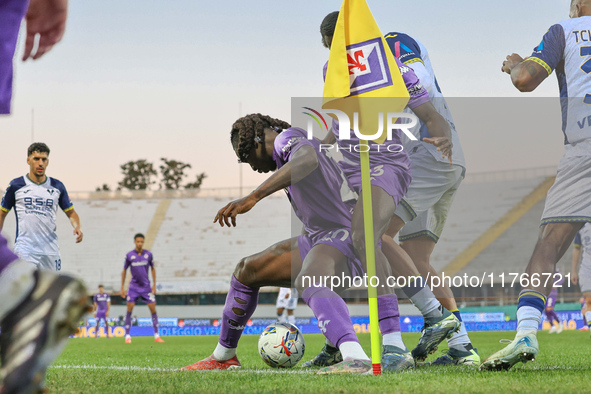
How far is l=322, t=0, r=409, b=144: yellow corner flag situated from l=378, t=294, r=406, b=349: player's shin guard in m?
1.13

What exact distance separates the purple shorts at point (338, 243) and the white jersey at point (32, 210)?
4.71 meters

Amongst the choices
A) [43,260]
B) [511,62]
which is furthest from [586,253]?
[43,260]

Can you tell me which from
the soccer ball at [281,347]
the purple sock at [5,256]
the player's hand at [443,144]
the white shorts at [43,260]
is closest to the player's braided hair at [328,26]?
the player's hand at [443,144]

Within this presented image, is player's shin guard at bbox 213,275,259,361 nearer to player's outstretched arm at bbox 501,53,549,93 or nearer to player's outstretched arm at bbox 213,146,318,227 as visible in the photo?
player's outstretched arm at bbox 213,146,318,227

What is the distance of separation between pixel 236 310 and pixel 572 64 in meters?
2.77

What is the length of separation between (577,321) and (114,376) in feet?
70.0

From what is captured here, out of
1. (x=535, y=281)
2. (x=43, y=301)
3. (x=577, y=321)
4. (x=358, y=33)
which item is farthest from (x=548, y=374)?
(x=577, y=321)

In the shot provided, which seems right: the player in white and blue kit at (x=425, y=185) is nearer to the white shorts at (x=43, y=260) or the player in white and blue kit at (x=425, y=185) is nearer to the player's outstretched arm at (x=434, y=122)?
the player's outstretched arm at (x=434, y=122)

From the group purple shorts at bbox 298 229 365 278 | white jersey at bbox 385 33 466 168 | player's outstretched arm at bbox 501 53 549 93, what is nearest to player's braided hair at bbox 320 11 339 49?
white jersey at bbox 385 33 466 168

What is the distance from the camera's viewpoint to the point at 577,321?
22328 mm

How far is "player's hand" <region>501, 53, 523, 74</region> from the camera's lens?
4156 millimetres

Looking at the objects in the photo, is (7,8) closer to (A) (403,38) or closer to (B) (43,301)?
(B) (43,301)

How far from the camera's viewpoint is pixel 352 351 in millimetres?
3756

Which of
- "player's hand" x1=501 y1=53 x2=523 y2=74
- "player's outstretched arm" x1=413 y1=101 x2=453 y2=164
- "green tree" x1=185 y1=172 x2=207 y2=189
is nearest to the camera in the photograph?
"player's hand" x1=501 y1=53 x2=523 y2=74
